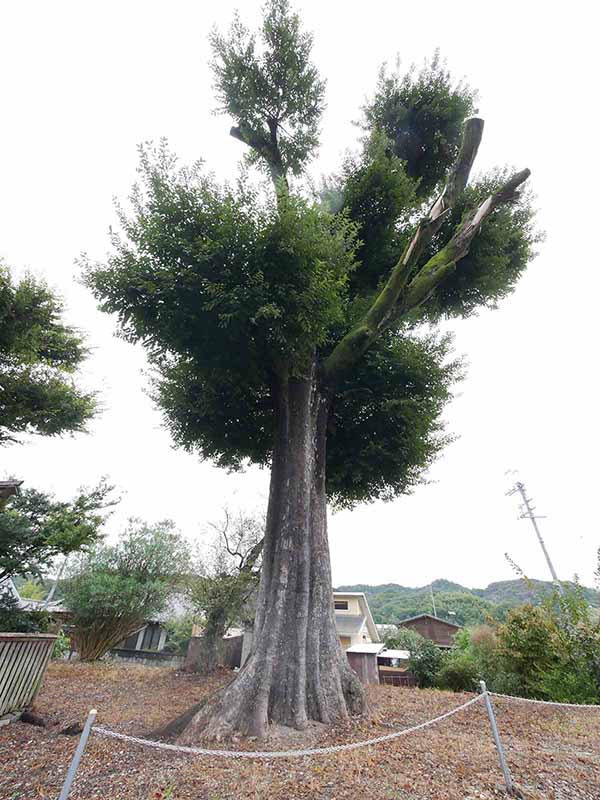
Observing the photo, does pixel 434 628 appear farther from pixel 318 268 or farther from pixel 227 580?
pixel 318 268

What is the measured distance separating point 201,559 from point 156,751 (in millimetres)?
10683

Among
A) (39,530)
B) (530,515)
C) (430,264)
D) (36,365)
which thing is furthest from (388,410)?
(530,515)

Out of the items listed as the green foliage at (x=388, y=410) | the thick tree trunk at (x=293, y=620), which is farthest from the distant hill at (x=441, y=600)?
the thick tree trunk at (x=293, y=620)

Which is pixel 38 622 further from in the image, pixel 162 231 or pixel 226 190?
pixel 226 190

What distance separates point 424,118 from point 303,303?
780 cm

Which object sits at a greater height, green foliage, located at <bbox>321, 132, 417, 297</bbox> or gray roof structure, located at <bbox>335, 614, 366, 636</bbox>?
green foliage, located at <bbox>321, 132, 417, 297</bbox>

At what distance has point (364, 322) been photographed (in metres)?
6.81

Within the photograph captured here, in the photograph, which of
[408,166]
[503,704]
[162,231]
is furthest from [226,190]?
[503,704]

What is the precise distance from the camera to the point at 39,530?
7.00 metres

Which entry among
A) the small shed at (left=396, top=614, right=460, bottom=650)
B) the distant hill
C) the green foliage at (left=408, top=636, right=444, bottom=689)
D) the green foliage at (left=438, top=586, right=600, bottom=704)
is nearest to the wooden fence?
the green foliage at (left=438, top=586, right=600, bottom=704)

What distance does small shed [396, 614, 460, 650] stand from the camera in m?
28.7

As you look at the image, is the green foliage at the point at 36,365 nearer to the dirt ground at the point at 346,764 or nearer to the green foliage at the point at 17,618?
the green foliage at the point at 17,618

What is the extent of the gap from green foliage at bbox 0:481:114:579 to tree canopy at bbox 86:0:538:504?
8.95 feet

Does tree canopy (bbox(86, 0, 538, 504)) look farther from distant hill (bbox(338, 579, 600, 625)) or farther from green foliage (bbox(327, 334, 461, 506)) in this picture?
distant hill (bbox(338, 579, 600, 625))
